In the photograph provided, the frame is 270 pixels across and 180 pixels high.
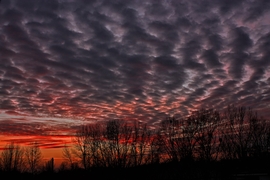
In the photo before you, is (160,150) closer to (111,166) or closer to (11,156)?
(111,166)

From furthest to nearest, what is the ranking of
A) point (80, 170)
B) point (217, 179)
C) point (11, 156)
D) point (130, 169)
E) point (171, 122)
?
point (11, 156)
point (80, 170)
point (130, 169)
point (171, 122)
point (217, 179)

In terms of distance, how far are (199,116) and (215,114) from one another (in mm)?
2030

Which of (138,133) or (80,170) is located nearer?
(138,133)

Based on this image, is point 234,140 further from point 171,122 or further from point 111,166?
point 111,166

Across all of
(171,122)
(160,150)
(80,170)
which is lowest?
(80,170)

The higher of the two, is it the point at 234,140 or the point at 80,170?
the point at 234,140

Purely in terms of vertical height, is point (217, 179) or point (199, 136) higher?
point (199, 136)

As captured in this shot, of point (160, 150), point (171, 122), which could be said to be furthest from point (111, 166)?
point (171, 122)

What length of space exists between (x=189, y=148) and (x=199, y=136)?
1.75 metres

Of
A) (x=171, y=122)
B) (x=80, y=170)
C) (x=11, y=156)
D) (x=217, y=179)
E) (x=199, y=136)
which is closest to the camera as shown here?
(x=217, y=179)

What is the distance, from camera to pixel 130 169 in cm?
4506

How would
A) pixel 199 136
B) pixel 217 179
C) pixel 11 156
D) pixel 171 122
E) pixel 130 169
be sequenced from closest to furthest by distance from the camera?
1. pixel 217 179
2. pixel 199 136
3. pixel 171 122
4. pixel 130 169
5. pixel 11 156

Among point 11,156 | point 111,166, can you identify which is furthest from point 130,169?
point 11,156

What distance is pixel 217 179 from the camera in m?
30.3
